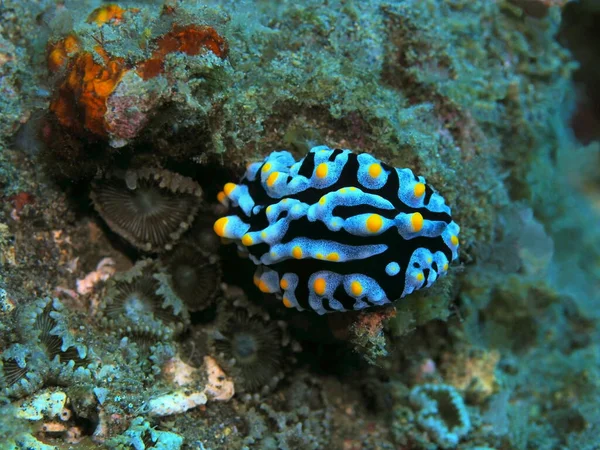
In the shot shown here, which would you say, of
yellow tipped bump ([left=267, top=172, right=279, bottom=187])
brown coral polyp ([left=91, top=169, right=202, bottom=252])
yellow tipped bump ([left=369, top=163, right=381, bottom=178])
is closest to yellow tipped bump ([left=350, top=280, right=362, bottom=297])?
yellow tipped bump ([left=369, top=163, right=381, bottom=178])

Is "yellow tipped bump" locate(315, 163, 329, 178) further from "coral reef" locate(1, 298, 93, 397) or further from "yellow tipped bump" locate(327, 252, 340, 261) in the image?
"coral reef" locate(1, 298, 93, 397)

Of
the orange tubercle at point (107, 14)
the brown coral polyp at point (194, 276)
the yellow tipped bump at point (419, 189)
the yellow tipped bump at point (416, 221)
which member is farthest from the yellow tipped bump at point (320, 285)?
the orange tubercle at point (107, 14)

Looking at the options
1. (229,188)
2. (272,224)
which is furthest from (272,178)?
(229,188)

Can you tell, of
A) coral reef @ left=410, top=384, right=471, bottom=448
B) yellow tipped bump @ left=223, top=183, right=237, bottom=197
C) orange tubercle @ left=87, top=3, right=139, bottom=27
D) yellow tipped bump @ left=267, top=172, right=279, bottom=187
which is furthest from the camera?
coral reef @ left=410, top=384, right=471, bottom=448

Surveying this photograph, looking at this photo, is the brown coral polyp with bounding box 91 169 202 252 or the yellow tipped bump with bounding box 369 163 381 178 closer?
the yellow tipped bump with bounding box 369 163 381 178

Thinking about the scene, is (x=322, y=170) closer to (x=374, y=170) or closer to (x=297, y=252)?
(x=374, y=170)

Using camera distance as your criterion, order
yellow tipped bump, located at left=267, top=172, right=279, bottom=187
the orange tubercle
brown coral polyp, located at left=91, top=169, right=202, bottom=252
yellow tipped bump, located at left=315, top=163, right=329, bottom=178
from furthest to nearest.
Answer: brown coral polyp, located at left=91, top=169, right=202, bottom=252 < the orange tubercle < yellow tipped bump, located at left=267, top=172, right=279, bottom=187 < yellow tipped bump, located at left=315, top=163, right=329, bottom=178

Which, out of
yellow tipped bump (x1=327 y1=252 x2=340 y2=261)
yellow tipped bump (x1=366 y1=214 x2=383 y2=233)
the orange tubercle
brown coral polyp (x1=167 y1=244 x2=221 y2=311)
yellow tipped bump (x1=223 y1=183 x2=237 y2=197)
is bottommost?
brown coral polyp (x1=167 y1=244 x2=221 y2=311)

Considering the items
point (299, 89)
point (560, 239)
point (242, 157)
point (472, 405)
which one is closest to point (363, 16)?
point (299, 89)

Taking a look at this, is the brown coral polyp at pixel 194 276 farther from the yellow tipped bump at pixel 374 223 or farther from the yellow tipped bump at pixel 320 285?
the yellow tipped bump at pixel 374 223
